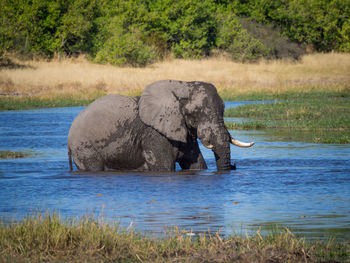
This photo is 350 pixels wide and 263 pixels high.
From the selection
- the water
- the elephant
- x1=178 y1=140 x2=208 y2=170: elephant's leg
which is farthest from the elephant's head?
the water

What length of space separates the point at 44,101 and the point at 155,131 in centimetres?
1850

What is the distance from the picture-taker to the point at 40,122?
22.4 meters

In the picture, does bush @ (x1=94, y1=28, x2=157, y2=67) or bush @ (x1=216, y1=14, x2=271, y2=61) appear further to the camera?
bush @ (x1=216, y1=14, x2=271, y2=61)

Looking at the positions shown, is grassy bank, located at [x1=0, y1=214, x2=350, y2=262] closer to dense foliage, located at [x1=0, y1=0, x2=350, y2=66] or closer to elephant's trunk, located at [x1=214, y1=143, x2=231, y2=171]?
elephant's trunk, located at [x1=214, y1=143, x2=231, y2=171]

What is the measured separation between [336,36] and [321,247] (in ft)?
173

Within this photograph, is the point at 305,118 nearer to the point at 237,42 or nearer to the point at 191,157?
the point at 191,157

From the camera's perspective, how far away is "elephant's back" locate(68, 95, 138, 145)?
1195cm

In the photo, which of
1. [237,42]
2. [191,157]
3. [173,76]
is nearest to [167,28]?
[237,42]

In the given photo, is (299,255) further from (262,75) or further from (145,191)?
(262,75)

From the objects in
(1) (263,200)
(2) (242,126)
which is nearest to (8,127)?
(2) (242,126)

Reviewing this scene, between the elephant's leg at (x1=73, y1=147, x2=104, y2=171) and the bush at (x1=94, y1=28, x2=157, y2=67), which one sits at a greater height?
the elephant's leg at (x1=73, y1=147, x2=104, y2=171)

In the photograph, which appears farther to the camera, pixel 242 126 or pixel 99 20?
pixel 99 20

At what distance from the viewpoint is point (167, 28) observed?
52625mm

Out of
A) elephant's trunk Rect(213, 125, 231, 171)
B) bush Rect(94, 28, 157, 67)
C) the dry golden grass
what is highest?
elephant's trunk Rect(213, 125, 231, 171)
